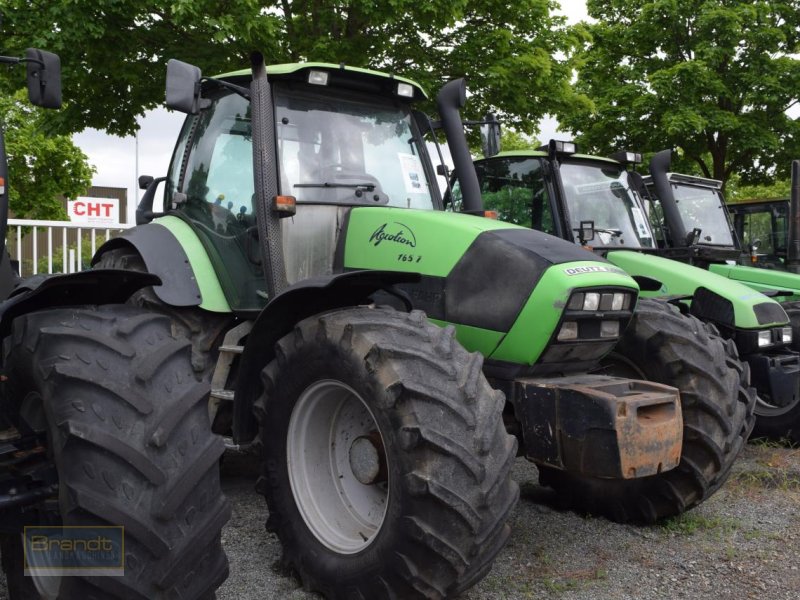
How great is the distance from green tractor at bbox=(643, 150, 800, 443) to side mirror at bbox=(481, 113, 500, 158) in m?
2.56

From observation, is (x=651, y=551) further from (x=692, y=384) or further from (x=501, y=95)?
(x=501, y=95)

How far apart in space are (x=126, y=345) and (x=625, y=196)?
18.7 ft

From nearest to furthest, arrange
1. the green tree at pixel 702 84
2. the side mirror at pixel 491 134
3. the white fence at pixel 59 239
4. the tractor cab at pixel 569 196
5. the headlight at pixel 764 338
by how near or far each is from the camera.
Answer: the side mirror at pixel 491 134
the headlight at pixel 764 338
the tractor cab at pixel 569 196
the white fence at pixel 59 239
the green tree at pixel 702 84

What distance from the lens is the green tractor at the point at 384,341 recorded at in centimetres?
306

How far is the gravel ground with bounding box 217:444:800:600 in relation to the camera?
3617 mm

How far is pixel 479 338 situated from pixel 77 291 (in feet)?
6.03

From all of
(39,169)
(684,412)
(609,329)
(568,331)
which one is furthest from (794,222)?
(39,169)

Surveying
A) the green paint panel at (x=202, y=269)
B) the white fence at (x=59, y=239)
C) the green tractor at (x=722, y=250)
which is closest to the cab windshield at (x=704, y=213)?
the green tractor at (x=722, y=250)

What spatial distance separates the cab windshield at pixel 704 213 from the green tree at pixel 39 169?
2096 cm

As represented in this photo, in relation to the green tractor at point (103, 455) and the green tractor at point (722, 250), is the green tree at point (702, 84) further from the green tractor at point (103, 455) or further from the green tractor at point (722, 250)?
the green tractor at point (103, 455)

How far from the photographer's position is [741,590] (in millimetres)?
3684

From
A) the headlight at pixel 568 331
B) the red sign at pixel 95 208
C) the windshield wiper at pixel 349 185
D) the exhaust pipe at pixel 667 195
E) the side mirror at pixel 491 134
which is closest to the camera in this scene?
the headlight at pixel 568 331

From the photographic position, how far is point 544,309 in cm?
366

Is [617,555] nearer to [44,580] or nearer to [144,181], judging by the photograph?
[44,580]
